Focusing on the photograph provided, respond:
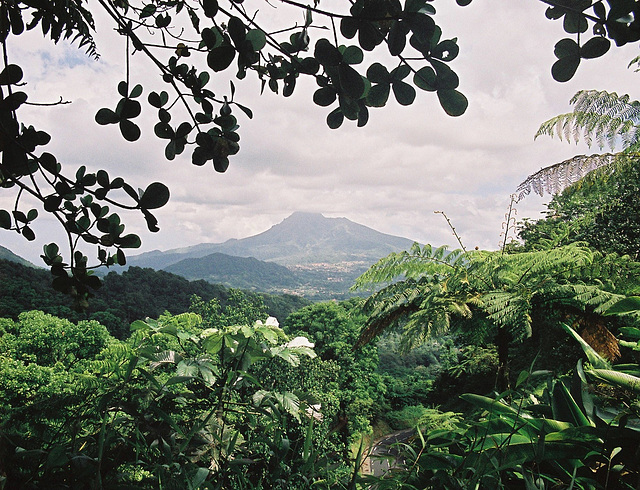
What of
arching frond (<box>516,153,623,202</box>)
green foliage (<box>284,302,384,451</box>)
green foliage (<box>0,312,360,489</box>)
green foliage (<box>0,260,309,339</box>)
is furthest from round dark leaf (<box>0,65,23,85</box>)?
green foliage (<box>284,302,384,451</box>)

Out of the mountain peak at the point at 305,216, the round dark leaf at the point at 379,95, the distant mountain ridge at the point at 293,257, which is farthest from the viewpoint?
the mountain peak at the point at 305,216

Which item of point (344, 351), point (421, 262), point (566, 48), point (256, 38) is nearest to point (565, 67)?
point (566, 48)

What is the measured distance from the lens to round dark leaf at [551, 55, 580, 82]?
0.41m

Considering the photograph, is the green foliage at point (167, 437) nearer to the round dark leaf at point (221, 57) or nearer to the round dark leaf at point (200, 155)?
the round dark leaf at point (200, 155)

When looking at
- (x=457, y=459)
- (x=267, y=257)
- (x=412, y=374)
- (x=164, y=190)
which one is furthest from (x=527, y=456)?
(x=267, y=257)

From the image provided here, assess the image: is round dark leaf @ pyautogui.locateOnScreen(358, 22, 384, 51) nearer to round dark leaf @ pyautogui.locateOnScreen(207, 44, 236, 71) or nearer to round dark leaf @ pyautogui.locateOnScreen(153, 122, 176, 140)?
round dark leaf @ pyautogui.locateOnScreen(207, 44, 236, 71)

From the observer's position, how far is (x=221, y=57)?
0.47m

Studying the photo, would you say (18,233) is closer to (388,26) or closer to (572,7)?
(388,26)

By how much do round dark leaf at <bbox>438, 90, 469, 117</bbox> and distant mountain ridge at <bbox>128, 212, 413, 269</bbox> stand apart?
9601 cm

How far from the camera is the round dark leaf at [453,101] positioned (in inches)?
17.7

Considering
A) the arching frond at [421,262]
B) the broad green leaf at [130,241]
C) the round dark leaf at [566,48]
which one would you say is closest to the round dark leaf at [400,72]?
the round dark leaf at [566,48]

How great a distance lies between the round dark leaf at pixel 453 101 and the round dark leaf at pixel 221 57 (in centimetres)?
27

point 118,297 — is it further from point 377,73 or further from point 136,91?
point 377,73

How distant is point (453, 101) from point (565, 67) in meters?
0.12
